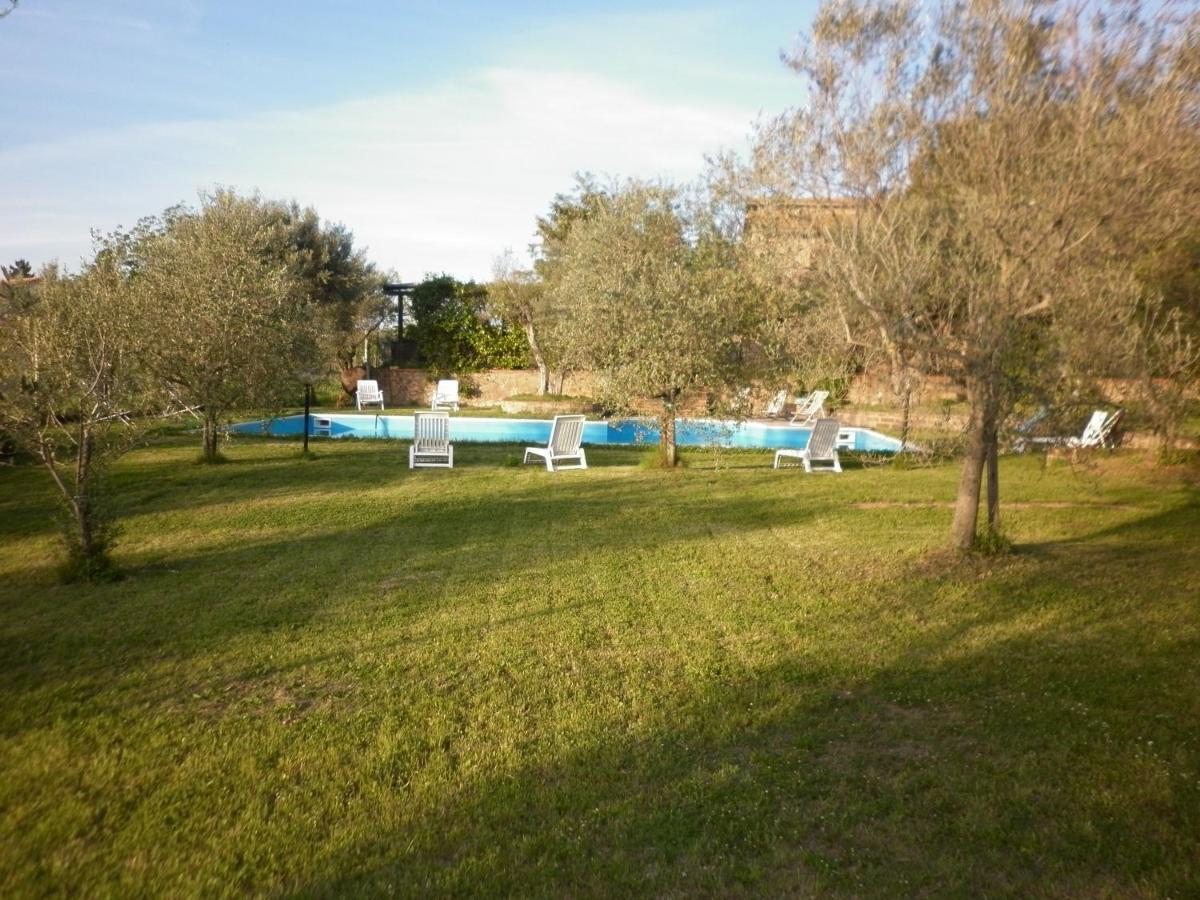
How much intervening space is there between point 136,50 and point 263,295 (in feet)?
13.1

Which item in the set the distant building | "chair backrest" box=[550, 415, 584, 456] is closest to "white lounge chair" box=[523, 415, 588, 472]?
"chair backrest" box=[550, 415, 584, 456]

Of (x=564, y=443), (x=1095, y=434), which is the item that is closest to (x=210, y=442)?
(x=564, y=443)

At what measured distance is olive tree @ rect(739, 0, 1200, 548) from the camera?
222 inches

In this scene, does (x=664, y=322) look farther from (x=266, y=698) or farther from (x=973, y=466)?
(x=266, y=698)

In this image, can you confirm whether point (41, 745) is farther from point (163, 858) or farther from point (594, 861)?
point (594, 861)

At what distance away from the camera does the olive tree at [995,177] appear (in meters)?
5.63

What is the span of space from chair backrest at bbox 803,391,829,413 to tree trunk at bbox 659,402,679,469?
8540 millimetres

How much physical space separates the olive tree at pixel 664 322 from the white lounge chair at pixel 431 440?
8.15 feet

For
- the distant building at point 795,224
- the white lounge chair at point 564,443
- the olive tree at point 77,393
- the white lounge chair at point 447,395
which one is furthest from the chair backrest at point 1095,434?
the white lounge chair at point 447,395

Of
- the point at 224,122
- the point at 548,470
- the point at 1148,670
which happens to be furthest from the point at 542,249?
the point at 1148,670

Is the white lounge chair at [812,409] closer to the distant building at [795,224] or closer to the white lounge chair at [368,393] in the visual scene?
Result: the white lounge chair at [368,393]

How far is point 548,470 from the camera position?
13.1 m

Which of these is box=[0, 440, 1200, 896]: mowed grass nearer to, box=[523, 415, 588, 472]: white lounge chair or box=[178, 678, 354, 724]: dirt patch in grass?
box=[178, 678, 354, 724]: dirt patch in grass

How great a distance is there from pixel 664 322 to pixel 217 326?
6098mm
